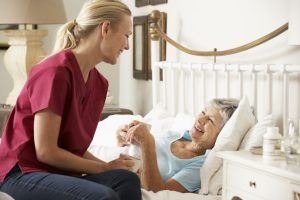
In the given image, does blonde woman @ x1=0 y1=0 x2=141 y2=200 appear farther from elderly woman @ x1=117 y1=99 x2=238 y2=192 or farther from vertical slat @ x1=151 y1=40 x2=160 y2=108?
vertical slat @ x1=151 y1=40 x2=160 y2=108

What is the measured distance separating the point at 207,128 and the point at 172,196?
0.45m

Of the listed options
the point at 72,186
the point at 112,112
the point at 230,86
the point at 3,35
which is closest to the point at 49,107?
the point at 72,186

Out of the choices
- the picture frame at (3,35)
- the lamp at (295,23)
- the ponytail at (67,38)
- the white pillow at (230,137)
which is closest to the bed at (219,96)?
the white pillow at (230,137)

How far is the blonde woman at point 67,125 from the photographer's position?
1.88 m

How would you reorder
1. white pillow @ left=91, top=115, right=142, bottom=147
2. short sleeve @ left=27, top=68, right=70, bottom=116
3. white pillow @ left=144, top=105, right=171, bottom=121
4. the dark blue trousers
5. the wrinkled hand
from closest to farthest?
the dark blue trousers, short sleeve @ left=27, top=68, right=70, bottom=116, the wrinkled hand, white pillow @ left=91, top=115, right=142, bottom=147, white pillow @ left=144, top=105, right=171, bottom=121

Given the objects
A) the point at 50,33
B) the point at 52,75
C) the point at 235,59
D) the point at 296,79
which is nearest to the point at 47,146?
the point at 52,75

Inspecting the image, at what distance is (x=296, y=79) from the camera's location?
8.05 ft

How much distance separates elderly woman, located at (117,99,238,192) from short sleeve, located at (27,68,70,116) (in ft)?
1.80

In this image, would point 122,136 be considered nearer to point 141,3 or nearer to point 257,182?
point 257,182

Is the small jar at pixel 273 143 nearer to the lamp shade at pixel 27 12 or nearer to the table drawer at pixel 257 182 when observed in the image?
the table drawer at pixel 257 182

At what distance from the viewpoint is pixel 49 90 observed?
1912 millimetres

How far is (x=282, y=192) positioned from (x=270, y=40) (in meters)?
0.95

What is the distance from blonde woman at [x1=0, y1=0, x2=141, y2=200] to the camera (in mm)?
1883

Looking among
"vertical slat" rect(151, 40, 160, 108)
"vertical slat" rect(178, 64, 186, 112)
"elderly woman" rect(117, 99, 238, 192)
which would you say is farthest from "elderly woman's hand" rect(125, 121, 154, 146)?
"vertical slat" rect(151, 40, 160, 108)
